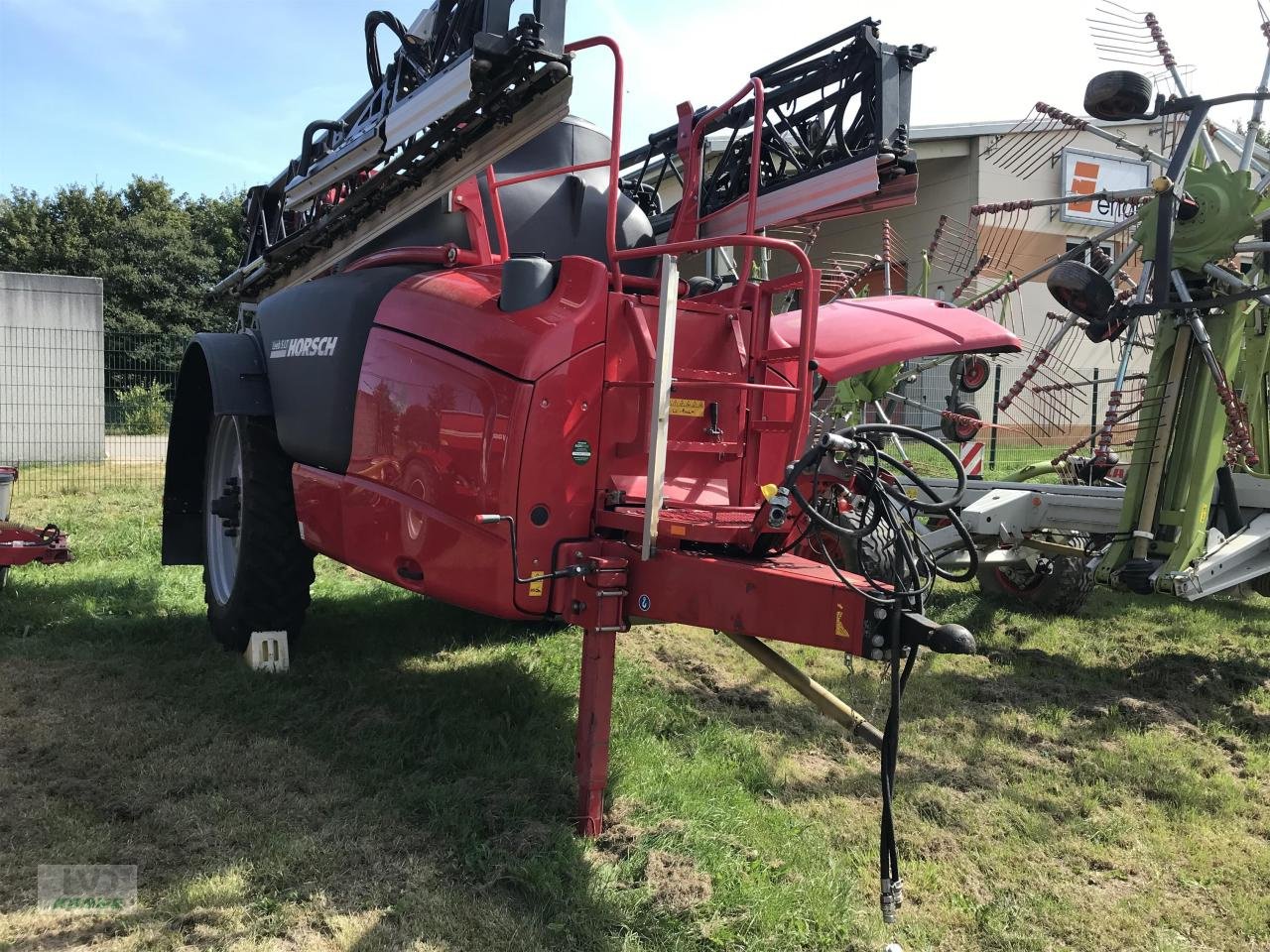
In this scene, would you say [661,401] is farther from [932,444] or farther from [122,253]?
[122,253]

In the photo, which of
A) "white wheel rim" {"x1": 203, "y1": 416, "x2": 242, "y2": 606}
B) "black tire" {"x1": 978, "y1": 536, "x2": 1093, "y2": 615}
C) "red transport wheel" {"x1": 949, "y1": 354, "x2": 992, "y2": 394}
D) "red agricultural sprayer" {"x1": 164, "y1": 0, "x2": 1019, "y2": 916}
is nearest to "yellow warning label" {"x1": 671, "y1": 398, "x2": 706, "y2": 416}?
"red agricultural sprayer" {"x1": 164, "y1": 0, "x2": 1019, "y2": 916}

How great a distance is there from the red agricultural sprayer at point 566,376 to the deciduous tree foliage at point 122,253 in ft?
90.3

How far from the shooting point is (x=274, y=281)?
17.5ft

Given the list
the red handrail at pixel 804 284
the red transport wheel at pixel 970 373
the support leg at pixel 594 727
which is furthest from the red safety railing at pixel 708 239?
the red transport wheel at pixel 970 373

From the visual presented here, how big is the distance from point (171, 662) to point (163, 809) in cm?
163

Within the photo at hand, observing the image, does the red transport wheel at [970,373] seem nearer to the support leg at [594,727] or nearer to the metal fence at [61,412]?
the support leg at [594,727]

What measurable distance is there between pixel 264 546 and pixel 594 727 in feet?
7.38

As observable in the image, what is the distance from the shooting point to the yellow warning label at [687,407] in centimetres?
322

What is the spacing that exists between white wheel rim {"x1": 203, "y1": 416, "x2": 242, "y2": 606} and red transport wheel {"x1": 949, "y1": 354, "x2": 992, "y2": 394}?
651cm

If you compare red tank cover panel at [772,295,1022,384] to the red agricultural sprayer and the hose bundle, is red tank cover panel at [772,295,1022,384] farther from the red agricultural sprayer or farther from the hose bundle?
the hose bundle

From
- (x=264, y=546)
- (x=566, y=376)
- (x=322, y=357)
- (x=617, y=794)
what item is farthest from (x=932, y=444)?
(x=264, y=546)

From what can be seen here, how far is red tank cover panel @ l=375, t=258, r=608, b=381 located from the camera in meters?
2.94

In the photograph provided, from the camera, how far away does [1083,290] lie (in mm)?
4391

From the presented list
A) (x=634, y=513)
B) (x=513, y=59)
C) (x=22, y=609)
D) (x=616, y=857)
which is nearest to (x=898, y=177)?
(x=513, y=59)
